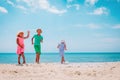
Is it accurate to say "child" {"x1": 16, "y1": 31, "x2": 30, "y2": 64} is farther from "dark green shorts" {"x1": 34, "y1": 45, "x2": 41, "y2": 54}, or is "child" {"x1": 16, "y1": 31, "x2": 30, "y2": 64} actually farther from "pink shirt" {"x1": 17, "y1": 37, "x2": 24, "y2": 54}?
"dark green shorts" {"x1": 34, "y1": 45, "x2": 41, "y2": 54}

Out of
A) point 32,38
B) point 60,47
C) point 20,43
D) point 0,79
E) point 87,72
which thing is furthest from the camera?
point 60,47

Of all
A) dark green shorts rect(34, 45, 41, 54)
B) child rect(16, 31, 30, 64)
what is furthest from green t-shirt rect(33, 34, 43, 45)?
child rect(16, 31, 30, 64)

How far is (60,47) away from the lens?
57.1 ft

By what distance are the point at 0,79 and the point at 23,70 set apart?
179cm

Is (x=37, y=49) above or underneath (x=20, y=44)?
underneath

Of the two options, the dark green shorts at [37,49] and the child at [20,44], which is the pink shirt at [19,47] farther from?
the dark green shorts at [37,49]

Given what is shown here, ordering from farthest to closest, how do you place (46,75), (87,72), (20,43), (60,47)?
(60,47) < (20,43) < (87,72) < (46,75)

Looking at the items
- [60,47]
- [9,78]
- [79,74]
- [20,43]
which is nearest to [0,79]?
[9,78]

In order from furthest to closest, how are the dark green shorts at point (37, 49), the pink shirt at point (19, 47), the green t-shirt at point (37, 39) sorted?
the green t-shirt at point (37, 39) < the dark green shorts at point (37, 49) < the pink shirt at point (19, 47)

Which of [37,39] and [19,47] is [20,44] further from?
[37,39]

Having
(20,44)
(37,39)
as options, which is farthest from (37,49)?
(20,44)

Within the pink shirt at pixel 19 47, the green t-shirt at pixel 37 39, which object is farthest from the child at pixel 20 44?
the green t-shirt at pixel 37 39

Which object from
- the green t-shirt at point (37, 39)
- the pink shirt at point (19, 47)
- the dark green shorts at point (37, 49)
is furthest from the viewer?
the green t-shirt at point (37, 39)

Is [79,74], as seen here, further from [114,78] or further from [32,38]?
[32,38]
